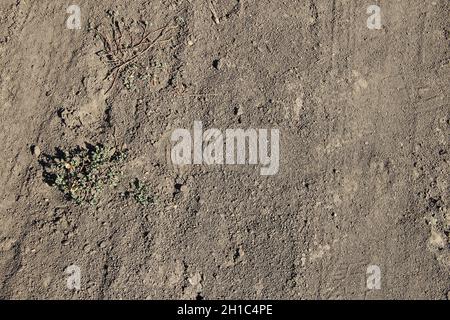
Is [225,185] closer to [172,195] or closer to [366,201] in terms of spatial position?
[172,195]

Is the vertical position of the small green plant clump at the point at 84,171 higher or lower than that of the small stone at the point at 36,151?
lower

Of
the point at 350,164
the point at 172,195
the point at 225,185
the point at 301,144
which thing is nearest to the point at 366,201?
the point at 350,164

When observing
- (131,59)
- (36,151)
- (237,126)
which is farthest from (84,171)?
(237,126)

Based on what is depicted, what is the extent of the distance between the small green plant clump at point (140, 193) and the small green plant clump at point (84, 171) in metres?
0.17

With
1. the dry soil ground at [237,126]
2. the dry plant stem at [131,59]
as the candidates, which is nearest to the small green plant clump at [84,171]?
the dry soil ground at [237,126]

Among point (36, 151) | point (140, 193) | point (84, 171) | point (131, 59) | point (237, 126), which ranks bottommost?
point (140, 193)

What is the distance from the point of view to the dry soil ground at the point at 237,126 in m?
4.91

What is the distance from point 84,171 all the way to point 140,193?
22.8 inches

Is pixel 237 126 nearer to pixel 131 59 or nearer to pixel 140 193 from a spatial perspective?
pixel 140 193

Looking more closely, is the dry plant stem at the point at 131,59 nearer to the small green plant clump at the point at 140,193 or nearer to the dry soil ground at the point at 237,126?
the dry soil ground at the point at 237,126

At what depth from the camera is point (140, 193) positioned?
4973 mm

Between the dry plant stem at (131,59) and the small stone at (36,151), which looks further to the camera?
the dry plant stem at (131,59)

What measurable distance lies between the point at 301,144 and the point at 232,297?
5.34 ft

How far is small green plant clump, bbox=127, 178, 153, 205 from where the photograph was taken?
4957 millimetres
